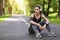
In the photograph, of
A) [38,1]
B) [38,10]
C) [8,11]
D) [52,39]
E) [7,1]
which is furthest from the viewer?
[8,11]

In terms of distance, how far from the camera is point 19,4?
478 feet

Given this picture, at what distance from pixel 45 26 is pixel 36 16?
0.72 metres

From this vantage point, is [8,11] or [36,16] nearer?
[36,16]

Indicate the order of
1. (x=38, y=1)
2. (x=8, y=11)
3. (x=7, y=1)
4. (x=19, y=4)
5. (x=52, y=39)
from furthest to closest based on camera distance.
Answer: (x=19, y=4) → (x=8, y=11) → (x=7, y=1) → (x=38, y=1) → (x=52, y=39)

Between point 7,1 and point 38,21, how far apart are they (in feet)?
273

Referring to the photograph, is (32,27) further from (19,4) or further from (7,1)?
(19,4)

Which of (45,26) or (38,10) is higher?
(38,10)

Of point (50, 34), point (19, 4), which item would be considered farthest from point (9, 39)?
point (19, 4)

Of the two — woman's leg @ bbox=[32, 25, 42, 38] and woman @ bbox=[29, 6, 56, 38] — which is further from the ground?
woman @ bbox=[29, 6, 56, 38]

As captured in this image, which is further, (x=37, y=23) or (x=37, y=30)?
(x=37, y=23)

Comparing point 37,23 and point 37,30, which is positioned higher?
point 37,23

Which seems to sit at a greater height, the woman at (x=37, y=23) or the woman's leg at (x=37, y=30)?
the woman at (x=37, y=23)

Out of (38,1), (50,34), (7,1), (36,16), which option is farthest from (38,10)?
(7,1)

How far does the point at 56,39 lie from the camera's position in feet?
34.4
